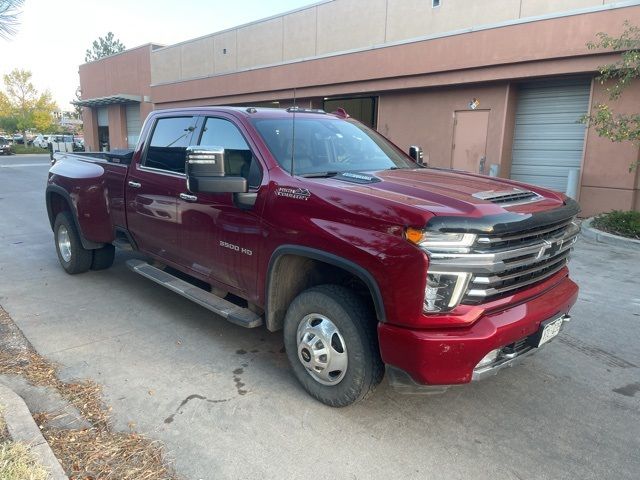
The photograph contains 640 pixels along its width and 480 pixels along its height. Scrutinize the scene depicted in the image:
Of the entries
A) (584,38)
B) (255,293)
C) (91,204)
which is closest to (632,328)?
(255,293)

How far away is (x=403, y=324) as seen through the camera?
276cm

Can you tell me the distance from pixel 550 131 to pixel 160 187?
10.6m

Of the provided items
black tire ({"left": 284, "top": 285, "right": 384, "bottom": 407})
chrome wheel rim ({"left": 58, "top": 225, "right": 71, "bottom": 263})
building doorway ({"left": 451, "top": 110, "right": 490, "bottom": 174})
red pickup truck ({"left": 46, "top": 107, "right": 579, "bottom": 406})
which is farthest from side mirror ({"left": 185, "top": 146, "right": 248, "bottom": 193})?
building doorway ({"left": 451, "top": 110, "right": 490, "bottom": 174})

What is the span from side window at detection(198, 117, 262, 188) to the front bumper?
161 cm

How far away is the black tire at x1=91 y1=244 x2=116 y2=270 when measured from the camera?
20.9ft

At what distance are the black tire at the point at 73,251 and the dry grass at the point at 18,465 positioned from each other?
4019 millimetres

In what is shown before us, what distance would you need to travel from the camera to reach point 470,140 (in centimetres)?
1357

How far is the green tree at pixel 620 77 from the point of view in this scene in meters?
9.32

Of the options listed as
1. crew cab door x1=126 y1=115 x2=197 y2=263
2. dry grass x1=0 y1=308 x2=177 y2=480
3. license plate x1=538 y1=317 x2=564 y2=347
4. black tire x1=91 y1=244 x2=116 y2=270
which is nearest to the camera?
dry grass x1=0 y1=308 x2=177 y2=480

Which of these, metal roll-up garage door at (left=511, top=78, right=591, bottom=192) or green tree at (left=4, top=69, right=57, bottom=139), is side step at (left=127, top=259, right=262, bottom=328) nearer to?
metal roll-up garage door at (left=511, top=78, right=591, bottom=192)

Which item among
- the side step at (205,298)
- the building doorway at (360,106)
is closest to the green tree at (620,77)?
the building doorway at (360,106)

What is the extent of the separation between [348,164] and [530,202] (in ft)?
4.73

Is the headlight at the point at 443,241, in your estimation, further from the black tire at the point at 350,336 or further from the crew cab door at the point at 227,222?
Result: the crew cab door at the point at 227,222

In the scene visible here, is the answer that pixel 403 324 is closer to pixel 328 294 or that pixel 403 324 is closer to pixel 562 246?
pixel 328 294
